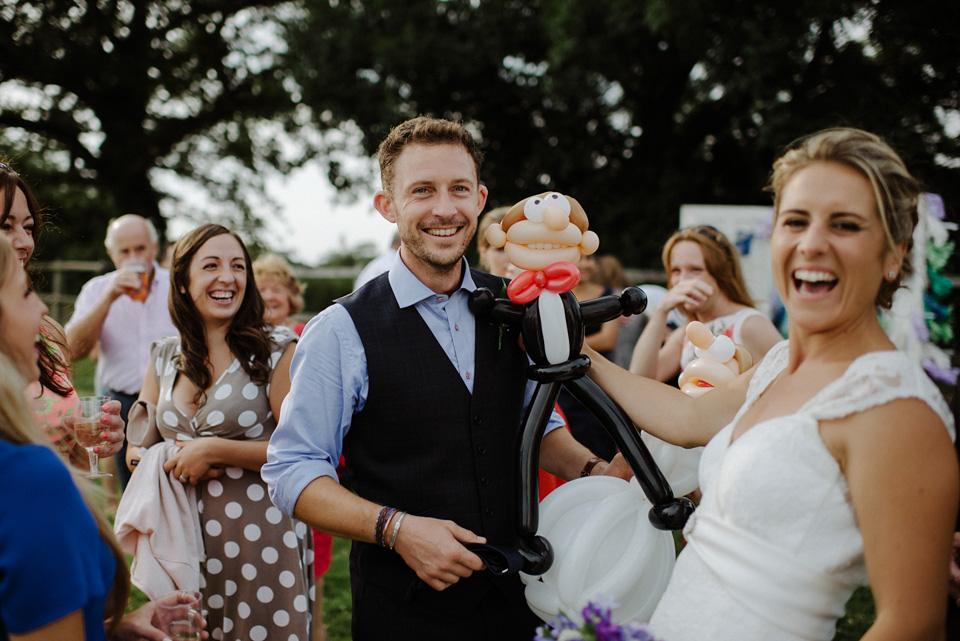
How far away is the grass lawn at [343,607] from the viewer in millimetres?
3838

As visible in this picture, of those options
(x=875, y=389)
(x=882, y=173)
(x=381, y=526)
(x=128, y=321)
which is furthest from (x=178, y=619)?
(x=128, y=321)

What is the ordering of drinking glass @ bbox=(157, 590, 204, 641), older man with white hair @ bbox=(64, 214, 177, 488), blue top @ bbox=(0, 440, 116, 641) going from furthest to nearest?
1. older man with white hair @ bbox=(64, 214, 177, 488)
2. drinking glass @ bbox=(157, 590, 204, 641)
3. blue top @ bbox=(0, 440, 116, 641)

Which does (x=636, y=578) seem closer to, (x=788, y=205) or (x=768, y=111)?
(x=788, y=205)

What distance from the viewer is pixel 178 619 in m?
1.54

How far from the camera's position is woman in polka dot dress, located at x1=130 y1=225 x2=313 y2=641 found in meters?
2.60

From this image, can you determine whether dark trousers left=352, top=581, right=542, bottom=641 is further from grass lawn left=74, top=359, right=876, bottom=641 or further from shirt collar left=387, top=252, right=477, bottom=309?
grass lawn left=74, top=359, right=876, bottom=641

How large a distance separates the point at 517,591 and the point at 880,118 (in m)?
7.85

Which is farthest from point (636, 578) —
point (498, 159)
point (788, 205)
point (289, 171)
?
point (289, 171)

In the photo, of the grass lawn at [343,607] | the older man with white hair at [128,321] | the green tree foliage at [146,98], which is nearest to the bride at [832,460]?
the grass lawn at [343,607]

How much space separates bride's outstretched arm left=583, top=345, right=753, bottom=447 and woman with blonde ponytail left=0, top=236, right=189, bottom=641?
117 centimetres

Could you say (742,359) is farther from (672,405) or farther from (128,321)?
(128,321)

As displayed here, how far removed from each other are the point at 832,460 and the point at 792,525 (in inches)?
5.3

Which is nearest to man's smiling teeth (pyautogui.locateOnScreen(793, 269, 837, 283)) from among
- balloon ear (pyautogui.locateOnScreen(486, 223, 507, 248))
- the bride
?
the bride

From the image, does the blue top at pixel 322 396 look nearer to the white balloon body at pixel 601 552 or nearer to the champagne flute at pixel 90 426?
the white balloon body at pixel 601 552
